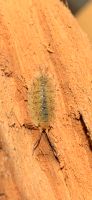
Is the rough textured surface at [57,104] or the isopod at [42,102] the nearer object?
the rough textured surface at [57,104]

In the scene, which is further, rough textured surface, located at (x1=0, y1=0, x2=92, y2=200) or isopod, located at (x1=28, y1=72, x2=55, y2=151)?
isopod, located at (x1=28, y1=72, x2=55, y2=151)

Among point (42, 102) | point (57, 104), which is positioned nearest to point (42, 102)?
point (42, 102)

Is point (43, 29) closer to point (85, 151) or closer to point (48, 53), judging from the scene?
point (48, 53)

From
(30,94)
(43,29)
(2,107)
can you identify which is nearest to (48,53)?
(43,29)

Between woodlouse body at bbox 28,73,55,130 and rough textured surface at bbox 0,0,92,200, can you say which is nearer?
rough textured surface at bbox 0,0,92,200

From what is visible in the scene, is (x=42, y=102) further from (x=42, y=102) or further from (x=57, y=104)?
(x=57, y=104)

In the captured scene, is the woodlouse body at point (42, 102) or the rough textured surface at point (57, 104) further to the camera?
the woodlouse body at point (42, 102)
